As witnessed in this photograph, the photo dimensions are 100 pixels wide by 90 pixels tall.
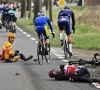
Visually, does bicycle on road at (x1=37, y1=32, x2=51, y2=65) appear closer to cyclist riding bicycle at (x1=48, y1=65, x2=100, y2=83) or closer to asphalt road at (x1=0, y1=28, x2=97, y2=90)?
asphalt road at (x1=0, y1=28, x2=97, y2=90)

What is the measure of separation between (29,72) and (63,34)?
4.58 m

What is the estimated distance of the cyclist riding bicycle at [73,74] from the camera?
41.4ft

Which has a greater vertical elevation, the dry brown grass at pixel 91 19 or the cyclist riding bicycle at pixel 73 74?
the cyclist riding bicycle at pixel 73 74

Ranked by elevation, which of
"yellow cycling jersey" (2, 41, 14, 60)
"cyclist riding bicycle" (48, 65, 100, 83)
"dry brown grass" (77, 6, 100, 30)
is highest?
"cyclist riding bicycle" (48, 65, 100, 83)

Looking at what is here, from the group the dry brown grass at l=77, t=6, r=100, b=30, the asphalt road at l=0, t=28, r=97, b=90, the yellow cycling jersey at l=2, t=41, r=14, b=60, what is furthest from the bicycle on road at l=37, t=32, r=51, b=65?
the dry brown grass at l=77, t=6, r=100, b=30

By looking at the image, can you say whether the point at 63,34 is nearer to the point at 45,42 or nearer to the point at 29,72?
the point at 45,42

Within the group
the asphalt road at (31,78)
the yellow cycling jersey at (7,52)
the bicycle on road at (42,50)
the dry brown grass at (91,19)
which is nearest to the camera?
the asphalt road at (31,78)

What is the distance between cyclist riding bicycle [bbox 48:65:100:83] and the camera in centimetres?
1262

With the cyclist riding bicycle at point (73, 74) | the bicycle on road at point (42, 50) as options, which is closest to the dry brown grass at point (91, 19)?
the bicycle on road at point (42, 50)

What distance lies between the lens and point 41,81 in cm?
1305

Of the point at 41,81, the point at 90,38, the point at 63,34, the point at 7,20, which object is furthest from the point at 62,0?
the point at 41,81

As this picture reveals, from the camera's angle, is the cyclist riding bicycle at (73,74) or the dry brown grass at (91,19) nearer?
the cyclist riding bicycle at (73,74)

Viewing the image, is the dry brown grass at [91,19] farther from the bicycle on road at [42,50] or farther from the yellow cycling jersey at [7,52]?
the yellow cycling jersey at [7,52]

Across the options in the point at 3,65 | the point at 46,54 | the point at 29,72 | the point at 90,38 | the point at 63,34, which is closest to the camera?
the point at 29,72
